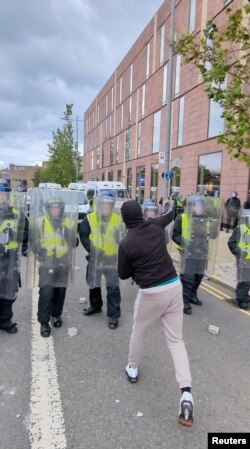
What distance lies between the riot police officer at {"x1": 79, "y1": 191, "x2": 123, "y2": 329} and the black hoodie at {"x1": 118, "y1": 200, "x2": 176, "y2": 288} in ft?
5.32

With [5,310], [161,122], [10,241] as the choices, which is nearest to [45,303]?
[5,310]

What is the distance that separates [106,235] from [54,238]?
2.38ft

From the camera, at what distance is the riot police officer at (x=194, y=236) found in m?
5.47

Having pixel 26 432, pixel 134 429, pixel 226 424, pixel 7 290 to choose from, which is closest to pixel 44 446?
pixel 26 432

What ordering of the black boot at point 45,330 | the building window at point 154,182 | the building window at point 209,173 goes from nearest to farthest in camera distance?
the black boot at point 45,330, the building window at point 209,173, the building window at point 154,182

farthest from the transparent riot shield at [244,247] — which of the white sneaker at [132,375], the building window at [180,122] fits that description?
the building window at [180,122]

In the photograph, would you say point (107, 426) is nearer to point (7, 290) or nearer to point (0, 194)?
point (7, 290)

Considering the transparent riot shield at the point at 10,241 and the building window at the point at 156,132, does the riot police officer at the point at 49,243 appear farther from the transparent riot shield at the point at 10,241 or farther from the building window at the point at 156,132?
the building window at the point at 156,132

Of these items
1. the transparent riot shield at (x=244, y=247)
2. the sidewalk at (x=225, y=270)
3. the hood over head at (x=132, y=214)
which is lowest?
the sidewalk at (x=225, y=270)

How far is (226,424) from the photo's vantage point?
2717 millimetres

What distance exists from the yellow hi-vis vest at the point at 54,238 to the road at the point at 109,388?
103 cm

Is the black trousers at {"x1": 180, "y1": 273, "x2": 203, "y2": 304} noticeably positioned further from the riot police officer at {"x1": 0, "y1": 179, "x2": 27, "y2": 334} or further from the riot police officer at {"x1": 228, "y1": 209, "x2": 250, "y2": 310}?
the riot police officer at {"x1": 0, "y1": 179, "x2": 27, "y2": 334}

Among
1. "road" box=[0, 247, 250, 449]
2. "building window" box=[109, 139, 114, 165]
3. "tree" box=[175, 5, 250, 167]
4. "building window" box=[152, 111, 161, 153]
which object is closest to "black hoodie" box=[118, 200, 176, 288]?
"road" box=[0, 247, 250, 449]

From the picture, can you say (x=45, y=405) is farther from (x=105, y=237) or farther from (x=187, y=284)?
(x=187, y=284)
